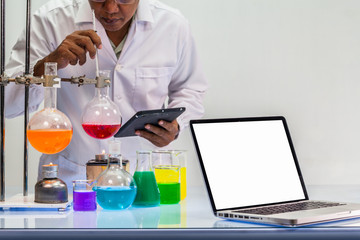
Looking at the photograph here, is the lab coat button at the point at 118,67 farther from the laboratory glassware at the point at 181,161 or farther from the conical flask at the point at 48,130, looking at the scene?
the conical flask at the point at 48,130

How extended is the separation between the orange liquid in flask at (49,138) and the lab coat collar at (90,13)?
1.21m

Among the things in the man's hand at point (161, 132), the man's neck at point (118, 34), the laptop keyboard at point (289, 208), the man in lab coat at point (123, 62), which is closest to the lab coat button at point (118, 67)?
the man in lab coat at point (123, 62)

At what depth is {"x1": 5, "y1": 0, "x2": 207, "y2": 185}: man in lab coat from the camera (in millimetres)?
2721

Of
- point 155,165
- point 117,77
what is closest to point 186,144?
point 117,77

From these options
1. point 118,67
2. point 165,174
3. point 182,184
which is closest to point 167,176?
point 165,174

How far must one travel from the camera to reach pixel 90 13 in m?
2.76

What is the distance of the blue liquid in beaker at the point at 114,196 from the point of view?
5.52 feet

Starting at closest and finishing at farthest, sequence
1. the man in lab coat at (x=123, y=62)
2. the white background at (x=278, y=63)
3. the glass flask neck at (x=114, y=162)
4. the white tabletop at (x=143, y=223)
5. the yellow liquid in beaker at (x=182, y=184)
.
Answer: the white tabletop at (x=143, y=223)
the glass flask neck at (x=114, y=162)
the yellow liquid in beaker at (x=182, y=184)
the man in lab coat at (x=123, y=62)
the white background at (x=278, y=63)

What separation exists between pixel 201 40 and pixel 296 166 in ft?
7.28

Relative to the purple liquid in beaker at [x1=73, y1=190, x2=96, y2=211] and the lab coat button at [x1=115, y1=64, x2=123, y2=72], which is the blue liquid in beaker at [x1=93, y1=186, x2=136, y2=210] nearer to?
the purple liquid in beaker at [x1=73, y1=190, x2=96, y2=211]

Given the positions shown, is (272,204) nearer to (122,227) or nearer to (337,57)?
(122,227)

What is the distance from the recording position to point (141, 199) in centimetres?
179

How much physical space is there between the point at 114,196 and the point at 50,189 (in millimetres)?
182

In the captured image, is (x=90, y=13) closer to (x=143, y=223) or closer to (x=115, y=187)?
(x=115, y=187)
